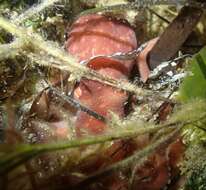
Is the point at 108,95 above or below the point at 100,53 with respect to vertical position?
A: below

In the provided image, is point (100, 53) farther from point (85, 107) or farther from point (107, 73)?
point (85, 107)

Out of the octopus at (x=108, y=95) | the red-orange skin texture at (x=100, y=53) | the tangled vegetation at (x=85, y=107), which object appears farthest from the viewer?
the red-orange skin texture at (x=100, y=53)

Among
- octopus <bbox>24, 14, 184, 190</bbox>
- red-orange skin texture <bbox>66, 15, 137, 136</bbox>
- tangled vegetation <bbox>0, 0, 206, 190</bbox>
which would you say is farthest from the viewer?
red-orange skin texture <bbox>66, 15, 137, 136</bbox>

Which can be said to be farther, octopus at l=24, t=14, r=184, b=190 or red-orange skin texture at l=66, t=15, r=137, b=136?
red-orange skin texture at l=66, t=15, r=137, b=136

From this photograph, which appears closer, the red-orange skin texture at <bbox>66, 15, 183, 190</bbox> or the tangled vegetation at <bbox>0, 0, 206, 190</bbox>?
the tangled vegetation at <bbox>0, 0, 206, 190</bbox>

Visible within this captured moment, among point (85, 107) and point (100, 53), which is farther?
point (100, 53)

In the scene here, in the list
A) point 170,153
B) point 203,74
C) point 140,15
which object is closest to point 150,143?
point 170,153

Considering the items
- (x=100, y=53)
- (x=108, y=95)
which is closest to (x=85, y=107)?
(x=108, y=95)

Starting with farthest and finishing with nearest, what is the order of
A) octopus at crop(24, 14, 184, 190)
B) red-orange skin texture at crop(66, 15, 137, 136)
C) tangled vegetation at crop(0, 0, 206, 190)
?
red-orange skin texture at crop(66, 15, 137, 136) → octopus at crop(24, 14, 184, 190) → tangled vegetation at crop(0, 0, 206, 190)
